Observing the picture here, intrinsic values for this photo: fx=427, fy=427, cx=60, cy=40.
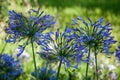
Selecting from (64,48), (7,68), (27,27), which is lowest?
(7,68)

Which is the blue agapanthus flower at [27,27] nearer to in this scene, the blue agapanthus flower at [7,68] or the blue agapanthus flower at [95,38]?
the blue agapanthus flower at [95,38]

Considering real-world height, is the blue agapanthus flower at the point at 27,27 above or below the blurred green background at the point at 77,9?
below

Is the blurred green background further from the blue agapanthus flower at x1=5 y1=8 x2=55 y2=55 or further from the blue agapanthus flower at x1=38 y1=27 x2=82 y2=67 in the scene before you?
the blue agapanthus flower at x1=38 y1=27 x2=82 y2=67

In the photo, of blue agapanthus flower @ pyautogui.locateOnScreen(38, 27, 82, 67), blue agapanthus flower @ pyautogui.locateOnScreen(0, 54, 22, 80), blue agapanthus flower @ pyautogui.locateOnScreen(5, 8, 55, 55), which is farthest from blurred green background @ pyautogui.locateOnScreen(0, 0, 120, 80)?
blue agapanthus flower @ pyautogui.locateOnScreen(38, 27, 82, 67)

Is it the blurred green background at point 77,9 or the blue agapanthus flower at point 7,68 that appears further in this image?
the blurred green background at point 77,9

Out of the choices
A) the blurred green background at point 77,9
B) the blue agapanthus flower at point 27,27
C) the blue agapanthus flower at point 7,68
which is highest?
the blurred green background at point 77,9

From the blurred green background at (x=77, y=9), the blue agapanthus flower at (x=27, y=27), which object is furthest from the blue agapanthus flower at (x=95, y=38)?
the blurred green background at (x=77, y=9)

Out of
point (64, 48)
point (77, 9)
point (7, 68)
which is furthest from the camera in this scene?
point (77, 9)

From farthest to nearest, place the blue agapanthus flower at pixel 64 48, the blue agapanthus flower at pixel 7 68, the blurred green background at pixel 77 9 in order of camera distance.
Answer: the blurred green background at pixel 77 9 → the blue agapanthus flower at pixel 7 68 → the blue agapanthus flower at pixel 64 48

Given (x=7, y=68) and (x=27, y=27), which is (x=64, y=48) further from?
(x=7, y=68)

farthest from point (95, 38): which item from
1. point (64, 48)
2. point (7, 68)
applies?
point (7, 68)

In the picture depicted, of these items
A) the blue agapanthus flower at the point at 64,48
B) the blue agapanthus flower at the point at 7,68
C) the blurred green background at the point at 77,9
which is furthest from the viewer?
the blurred green background at the point at 77,9
